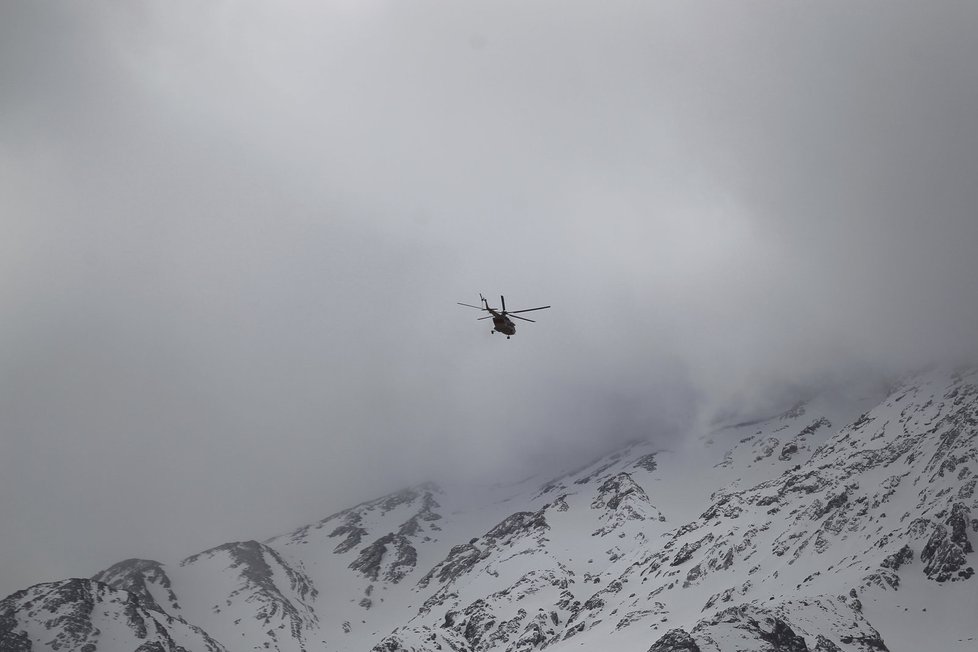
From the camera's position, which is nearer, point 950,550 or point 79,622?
point 950,550

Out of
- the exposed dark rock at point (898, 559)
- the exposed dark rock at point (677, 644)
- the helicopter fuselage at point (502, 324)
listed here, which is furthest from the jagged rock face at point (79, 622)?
the exposed dark rock at point (898, 559)

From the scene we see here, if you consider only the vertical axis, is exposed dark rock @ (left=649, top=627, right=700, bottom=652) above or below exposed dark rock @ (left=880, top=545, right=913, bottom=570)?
above

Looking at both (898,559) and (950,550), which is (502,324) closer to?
(898,559)

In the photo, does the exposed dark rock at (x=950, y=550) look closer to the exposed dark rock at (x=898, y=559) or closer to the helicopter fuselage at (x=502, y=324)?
the exposed dark rock at (x=898, y=559)

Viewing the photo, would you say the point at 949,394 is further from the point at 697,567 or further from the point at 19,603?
the point at 19,603

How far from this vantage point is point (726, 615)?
3622 inches

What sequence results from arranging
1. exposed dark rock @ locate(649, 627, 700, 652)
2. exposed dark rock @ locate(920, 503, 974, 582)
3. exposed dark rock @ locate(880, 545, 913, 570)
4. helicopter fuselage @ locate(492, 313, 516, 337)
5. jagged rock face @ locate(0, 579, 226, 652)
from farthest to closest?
jagged rock face @ locate(0, 579, 226, 652) < exposed dark rock @ locate(880, 545, 913, 570) < exposed dark rock @ locate(920, 503, 974, 582) < exposed dark rock @ locate(649, 627, 700, 652) < helicopter fuselage @ locate(492, 313, 516, 337)

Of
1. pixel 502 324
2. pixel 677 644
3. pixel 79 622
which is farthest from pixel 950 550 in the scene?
pixel 79 622

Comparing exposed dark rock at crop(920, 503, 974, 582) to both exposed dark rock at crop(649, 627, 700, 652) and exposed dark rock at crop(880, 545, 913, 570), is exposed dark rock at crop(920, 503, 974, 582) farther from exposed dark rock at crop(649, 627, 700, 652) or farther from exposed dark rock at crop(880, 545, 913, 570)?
exposed dark rock at crop(649, 627, 700, 652)

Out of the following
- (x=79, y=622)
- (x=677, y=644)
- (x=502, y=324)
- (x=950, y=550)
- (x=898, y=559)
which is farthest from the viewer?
(x=79, y=622)

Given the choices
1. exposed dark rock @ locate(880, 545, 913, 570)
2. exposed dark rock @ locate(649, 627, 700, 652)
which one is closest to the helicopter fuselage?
exposed dark rock @ locate(649, 627, 700, 652)

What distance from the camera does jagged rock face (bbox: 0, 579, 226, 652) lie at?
6142 inches

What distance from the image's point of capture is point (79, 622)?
163m

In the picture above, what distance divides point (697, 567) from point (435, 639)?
6363 centimetres
